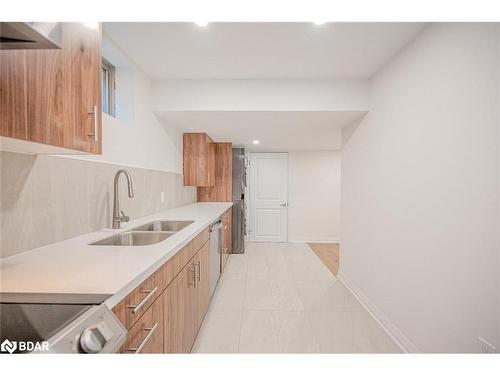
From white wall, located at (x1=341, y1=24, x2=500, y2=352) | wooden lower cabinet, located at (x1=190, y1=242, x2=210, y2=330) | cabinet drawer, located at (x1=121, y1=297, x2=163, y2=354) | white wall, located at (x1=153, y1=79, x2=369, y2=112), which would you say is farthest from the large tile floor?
white wall, located at (x1=153, y1=79, x2=369, y2=112)

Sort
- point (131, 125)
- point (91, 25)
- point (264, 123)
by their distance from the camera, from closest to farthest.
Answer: point (91, 25)
point (131, 125)
point (264, 123)

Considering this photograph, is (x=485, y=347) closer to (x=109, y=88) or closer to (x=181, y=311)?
(x=181, y=311)

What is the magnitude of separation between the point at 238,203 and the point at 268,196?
1275 millimetres

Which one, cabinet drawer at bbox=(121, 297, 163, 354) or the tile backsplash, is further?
the tile backsplash

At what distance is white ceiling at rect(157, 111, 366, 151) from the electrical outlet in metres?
2.12

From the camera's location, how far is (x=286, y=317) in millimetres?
2348

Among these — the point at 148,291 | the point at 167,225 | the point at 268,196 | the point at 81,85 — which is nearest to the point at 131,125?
the point at 167,225

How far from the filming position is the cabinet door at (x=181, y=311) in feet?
4.31

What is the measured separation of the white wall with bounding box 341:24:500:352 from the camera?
1.25 meters

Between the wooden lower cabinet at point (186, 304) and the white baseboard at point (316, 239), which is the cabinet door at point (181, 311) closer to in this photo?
the wooden lower cabinet at point (186, 304)

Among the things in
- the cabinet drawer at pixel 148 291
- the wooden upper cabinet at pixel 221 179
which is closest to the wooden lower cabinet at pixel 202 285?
the cabinet drawer at pixel 148 291

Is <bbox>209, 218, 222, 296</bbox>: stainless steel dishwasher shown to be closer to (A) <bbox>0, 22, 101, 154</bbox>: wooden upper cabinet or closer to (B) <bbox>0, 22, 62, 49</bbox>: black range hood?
(A) <bbox>0, 22, 101, 154</bbox>: wooden upper cabinet

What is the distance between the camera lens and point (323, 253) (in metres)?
4.80
